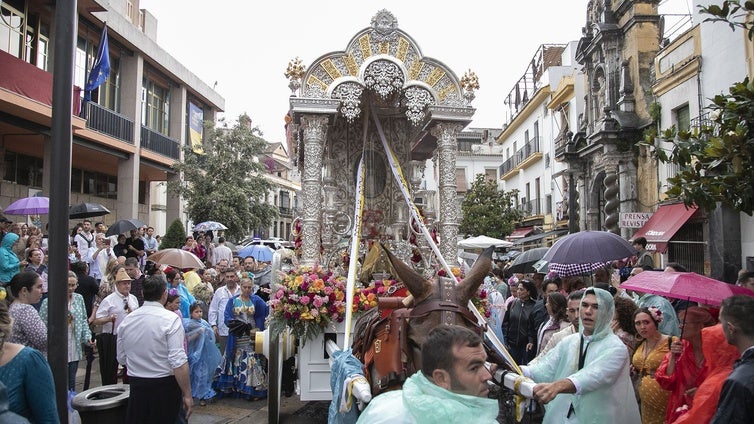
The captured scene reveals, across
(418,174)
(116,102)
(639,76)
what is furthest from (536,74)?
(418,174)

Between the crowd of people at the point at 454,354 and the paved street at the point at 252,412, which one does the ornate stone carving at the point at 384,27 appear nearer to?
the crowd of people at the point at 454,354

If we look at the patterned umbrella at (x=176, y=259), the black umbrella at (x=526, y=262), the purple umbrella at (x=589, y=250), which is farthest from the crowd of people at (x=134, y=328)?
the black umbrella at (x=526, y=262)

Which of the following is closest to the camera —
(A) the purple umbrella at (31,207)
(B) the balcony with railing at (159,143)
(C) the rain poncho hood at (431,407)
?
(C) the rain poncho hood at (431,407)

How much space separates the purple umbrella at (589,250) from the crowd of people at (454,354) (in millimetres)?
523

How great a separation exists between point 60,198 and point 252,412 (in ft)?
15.4

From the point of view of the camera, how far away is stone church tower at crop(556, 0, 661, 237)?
19.4m

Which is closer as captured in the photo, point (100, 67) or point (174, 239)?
point (100, 67)

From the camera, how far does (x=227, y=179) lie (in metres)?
21.2

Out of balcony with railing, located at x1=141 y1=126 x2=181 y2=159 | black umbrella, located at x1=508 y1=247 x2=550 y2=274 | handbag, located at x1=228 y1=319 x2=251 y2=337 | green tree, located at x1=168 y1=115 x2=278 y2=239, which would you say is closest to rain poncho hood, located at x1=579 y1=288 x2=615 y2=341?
handbag, located at x1=228 y1=319 x2=251 y2=337

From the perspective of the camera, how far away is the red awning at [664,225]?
15.4 meters

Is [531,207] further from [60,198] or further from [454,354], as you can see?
[454,354]

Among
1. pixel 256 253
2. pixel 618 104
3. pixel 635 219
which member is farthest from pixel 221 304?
pixel 618 104

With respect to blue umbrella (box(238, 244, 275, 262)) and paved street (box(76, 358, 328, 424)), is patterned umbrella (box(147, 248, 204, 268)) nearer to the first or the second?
paved street (box(76, 358, 328, 424))

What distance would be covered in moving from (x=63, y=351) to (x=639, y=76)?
20.0m
